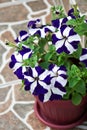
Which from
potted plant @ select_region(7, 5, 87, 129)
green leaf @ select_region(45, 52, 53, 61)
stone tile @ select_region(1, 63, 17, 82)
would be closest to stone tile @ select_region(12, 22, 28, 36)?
stone tile @ select_region(1, 63, 17, 82)

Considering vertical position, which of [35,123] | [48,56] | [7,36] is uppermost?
[48,56]

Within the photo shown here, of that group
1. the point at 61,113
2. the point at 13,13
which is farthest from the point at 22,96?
the point at 13,13

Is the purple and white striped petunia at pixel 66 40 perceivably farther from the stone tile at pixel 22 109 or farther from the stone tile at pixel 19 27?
the stone tile at pixel 19 27

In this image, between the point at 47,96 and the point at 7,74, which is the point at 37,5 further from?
the point at 47,96

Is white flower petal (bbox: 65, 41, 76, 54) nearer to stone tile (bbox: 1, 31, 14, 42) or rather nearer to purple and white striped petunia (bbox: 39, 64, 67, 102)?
purple and white striped petunia (bbox: 39, 64, 67, 102)

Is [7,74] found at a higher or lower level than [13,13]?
lower

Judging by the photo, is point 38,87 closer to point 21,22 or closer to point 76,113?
point 76,113

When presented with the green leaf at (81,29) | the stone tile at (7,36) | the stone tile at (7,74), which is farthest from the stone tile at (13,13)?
the green leaf at (81,29)
